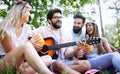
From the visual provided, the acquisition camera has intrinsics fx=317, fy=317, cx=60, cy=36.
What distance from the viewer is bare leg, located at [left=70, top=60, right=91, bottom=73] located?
3.50m

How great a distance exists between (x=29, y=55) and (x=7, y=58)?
229 mm

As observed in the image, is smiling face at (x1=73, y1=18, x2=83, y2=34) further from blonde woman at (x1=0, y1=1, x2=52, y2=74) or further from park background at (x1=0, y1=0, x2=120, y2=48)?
park background at (x1=0, y1=0, x2=120, y2=48)

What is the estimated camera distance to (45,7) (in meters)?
10.1

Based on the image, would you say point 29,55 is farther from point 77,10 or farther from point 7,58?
point 77,10

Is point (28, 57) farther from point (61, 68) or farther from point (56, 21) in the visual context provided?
point (56, 21)

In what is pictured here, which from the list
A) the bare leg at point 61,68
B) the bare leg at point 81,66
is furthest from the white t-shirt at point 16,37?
the bare leg at point 81,66

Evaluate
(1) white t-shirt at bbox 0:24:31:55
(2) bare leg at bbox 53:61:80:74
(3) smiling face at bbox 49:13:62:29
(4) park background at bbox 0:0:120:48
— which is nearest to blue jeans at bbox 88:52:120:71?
(2) bare leg at bbox 53:61:80:74

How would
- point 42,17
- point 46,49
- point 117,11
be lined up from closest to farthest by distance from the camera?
point 46,49 → point 42,17 → point 117,11

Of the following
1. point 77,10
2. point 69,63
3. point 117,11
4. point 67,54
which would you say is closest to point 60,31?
point 67,54

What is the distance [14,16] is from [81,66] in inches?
36.1

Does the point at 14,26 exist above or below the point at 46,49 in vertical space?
above

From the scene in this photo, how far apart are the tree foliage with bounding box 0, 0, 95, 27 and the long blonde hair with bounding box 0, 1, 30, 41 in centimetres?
550

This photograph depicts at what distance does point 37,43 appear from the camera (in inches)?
135

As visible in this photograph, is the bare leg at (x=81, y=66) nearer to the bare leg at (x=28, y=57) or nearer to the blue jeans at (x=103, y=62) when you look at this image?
the blue jeans at (x=103, y=62)
